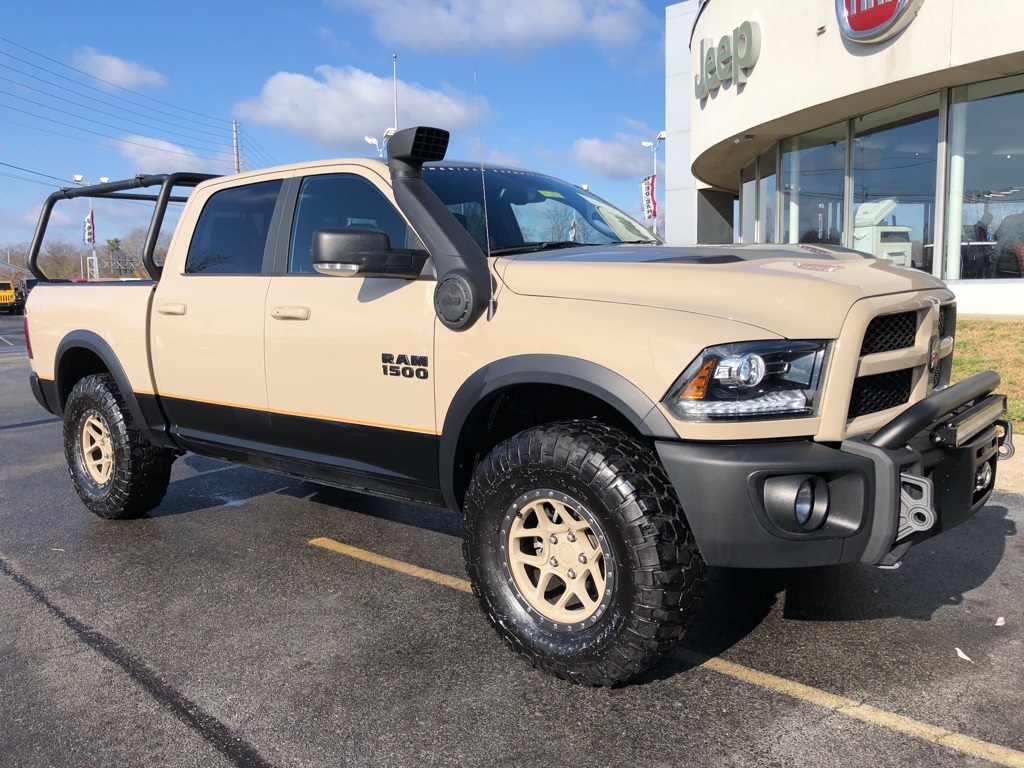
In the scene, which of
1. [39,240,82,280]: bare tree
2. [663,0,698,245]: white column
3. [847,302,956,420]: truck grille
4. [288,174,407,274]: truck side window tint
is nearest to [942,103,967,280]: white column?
[847,302,956,420]: truck grille

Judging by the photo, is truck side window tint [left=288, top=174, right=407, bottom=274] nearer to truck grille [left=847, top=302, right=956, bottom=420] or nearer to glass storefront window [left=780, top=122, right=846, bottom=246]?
truck grille [left=847, top=302, right=956, bottom=420]

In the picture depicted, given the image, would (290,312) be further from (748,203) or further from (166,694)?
(748,203)

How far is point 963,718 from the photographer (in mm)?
2834

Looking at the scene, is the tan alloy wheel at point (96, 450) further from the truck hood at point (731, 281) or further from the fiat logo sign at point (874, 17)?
the fiat logo sign at point (874, 17)

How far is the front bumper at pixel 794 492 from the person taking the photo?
2.70m

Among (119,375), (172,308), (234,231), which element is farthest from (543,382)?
(119,375)

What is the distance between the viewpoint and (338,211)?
4.14 meters

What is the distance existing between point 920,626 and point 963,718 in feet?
2.64

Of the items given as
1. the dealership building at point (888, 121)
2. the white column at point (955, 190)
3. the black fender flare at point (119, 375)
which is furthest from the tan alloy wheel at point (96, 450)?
the white column at point (955, 190)

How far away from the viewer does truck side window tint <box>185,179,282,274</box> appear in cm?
446

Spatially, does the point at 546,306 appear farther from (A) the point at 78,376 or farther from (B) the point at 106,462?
(A) the point at 78,376

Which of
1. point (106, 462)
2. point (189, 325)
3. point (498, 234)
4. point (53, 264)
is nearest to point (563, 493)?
point (498, 234)

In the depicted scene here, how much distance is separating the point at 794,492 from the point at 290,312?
2526 millimetres

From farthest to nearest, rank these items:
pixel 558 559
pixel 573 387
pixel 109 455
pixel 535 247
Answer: pixel 109 455
pixel 535 247
pixel 558 559
pixel 573 387
